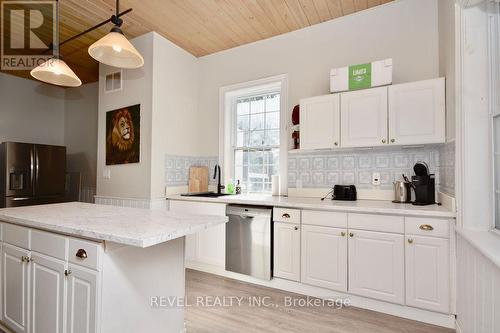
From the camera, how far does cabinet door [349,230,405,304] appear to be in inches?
79.7

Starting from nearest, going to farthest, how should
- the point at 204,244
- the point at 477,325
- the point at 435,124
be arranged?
1. the point at 477,325
2. the point at 435,124
3. the point at 204,244

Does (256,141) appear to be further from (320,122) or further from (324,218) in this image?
(324,218)

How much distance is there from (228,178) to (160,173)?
3.06ft

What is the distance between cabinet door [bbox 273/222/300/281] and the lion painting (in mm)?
2047

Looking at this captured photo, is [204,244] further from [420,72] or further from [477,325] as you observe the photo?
[420,72]

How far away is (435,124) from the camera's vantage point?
216 cm

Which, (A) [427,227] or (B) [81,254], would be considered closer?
(B) [81,254]

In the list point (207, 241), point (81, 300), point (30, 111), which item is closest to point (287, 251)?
point (207, 241)

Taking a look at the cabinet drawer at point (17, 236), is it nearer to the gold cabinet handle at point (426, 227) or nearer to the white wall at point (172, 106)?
Answer: the white wall at point (172, 106)

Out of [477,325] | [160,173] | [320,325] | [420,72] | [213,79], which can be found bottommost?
[320,325]

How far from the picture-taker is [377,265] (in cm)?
209

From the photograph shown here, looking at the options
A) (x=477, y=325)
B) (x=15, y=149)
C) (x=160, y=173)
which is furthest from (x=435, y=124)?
(x=15, y=149)

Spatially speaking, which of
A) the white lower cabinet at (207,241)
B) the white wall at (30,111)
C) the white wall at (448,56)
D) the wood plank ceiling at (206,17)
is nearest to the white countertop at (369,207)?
the white lower cabinet at (207,241)

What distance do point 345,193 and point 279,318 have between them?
137 cm
